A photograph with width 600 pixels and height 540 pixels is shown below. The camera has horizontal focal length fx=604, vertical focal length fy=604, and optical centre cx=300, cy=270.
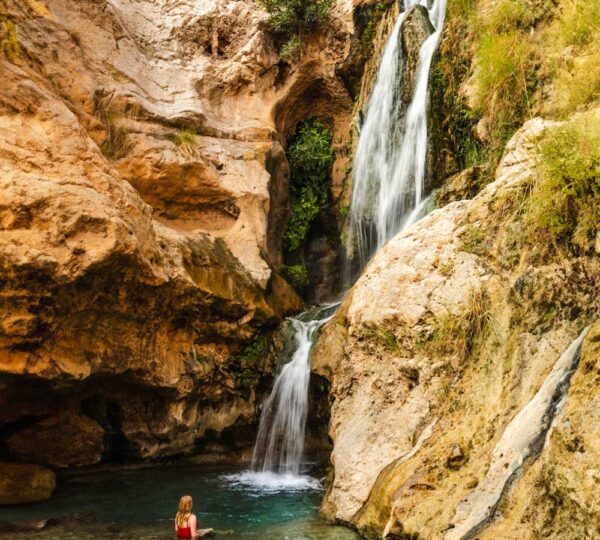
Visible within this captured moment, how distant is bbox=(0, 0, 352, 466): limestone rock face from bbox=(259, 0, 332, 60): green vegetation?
308 millimetres

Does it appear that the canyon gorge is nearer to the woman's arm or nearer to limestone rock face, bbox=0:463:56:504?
limestone rock face, bbox=0:463:56:504

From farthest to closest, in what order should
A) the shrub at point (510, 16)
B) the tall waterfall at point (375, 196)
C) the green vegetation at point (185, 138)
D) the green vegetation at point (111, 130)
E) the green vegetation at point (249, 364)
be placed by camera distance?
the green vegetation at point (185, 138), the green vegetation at point (111, 130), the green vegetation at point (249, 364), the tall waterfall at point (375, 196), the shrub at point (510, 16)

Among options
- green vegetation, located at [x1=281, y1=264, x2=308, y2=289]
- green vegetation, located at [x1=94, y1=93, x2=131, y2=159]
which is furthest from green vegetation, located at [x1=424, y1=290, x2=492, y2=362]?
green vegetation, located at [x1=94, y1=93, x2=131, y2=159]

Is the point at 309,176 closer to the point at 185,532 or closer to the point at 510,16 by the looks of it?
the point at 510,16

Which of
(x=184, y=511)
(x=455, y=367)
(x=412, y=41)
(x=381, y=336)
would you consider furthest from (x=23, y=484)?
(x=412, y=41)

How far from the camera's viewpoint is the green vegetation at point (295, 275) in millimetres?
13018

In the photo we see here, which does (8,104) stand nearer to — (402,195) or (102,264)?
(102,264)

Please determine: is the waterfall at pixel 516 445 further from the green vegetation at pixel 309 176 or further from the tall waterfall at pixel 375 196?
the green vegetation at pixel 309 176

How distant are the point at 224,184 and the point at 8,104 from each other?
4.82 meters

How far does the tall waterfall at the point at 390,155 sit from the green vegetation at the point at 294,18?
2392 mm

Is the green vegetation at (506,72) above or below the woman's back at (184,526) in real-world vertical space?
above

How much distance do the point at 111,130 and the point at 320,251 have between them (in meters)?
5.49

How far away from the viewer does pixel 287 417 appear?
32.7 ft

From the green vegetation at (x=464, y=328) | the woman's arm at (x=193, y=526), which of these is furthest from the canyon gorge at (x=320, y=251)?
the woman's arm at (x=193, y=526)
